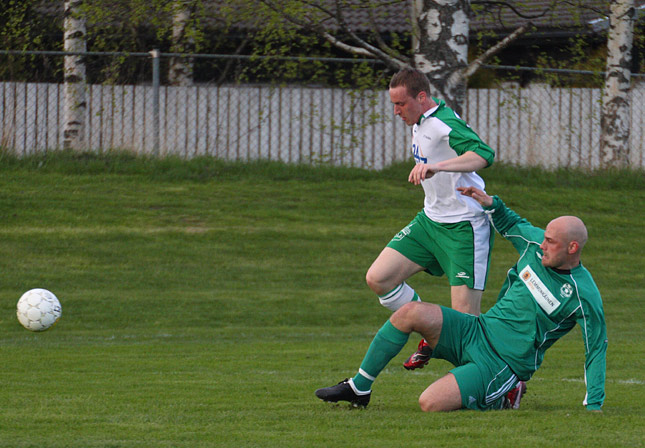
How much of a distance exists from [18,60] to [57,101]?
3.44ft

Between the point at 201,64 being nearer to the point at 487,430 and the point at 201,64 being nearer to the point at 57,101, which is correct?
A: the point at 57,101

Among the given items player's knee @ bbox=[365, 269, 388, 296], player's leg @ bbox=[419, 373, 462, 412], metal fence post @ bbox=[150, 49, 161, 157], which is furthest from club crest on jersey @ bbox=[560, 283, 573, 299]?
metal fence post @ bbox=[150, 49, 161, 157]

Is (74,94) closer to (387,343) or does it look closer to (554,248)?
(387,343)

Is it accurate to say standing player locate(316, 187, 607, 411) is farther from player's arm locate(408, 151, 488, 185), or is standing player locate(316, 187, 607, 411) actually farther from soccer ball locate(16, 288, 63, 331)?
soccer ball locate(16, 288, 63, 331)

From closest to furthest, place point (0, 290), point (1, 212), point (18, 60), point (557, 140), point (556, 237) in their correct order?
point (556, 237) → point (0, 290) → point (1, 212) → point (18, 60) → point (557, 140)

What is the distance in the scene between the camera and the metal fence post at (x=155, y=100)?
16.9 metres

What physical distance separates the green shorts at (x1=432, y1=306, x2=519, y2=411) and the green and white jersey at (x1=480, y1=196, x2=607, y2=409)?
65 mm

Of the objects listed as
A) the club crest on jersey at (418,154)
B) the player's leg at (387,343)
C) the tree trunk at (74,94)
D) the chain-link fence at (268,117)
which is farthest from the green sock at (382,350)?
the tree trunk at (74,94)

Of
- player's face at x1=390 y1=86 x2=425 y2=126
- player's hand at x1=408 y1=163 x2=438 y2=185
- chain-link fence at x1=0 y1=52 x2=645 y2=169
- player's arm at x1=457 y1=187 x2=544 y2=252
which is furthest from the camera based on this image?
chain-link fence at x1=0 y1=52 x2=645 y2=169

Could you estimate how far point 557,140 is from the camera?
19422 millimetres

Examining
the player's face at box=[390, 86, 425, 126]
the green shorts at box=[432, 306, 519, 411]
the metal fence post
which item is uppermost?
the metal fence post

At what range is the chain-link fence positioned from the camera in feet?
58.3

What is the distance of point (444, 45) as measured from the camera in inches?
522

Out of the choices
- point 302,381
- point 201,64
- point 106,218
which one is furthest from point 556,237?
point 201,64
